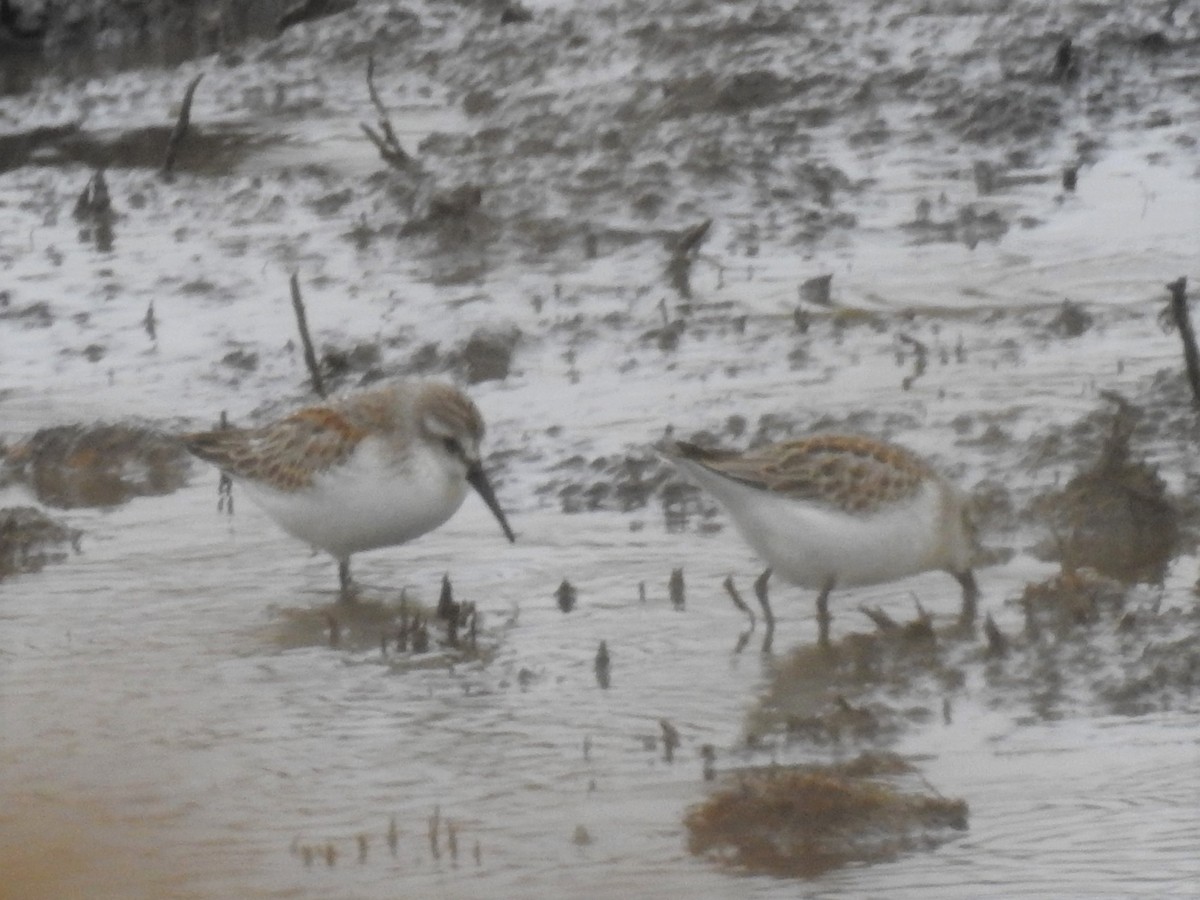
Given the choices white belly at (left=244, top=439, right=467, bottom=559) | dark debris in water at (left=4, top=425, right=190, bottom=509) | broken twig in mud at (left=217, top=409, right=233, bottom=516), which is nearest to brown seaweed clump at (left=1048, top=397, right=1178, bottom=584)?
white belly at (left=244, top=439, right=467, bottom=559)

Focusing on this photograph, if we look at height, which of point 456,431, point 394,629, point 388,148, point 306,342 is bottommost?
point 394,629

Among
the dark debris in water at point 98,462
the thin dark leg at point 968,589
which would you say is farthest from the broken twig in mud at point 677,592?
the dark debris in water at point 98,462

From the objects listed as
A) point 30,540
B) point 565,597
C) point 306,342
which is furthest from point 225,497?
point 565,597

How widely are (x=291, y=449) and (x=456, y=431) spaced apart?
0.61 m

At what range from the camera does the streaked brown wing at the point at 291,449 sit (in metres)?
8.63

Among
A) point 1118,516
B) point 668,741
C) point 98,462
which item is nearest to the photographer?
point 668,741

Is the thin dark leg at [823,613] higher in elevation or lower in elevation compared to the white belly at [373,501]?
lower

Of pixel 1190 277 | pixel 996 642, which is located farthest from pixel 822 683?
pixel 1190 277

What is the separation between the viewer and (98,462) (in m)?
10.5

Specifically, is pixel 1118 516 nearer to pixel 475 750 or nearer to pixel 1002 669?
pixel 1002 669

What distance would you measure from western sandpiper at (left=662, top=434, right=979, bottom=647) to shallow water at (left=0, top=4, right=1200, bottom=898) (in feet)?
0.55

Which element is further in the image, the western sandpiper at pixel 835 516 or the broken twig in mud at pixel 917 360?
the broken twig in mud at pixel 917 360

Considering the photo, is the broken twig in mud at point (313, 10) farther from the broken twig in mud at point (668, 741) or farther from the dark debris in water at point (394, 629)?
the broken twig in mud at point (668, 741)

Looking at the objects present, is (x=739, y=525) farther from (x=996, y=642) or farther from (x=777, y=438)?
(x=777, y=438)
